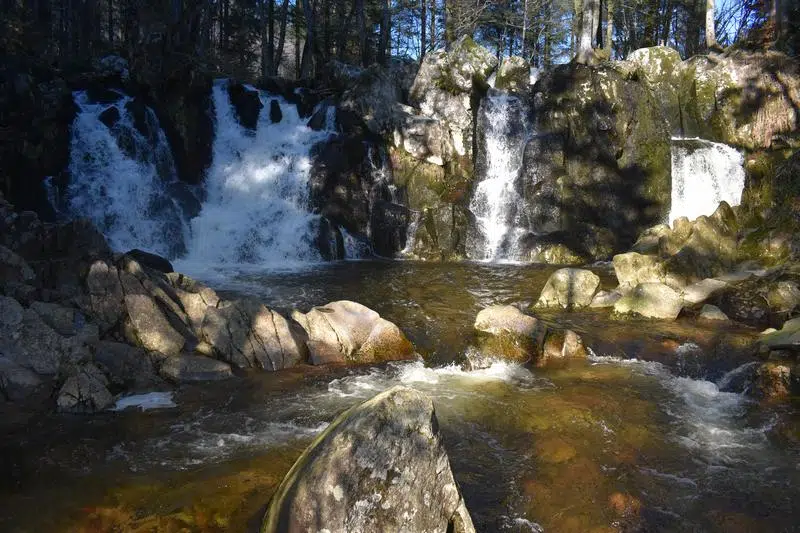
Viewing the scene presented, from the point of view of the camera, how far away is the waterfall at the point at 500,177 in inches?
749

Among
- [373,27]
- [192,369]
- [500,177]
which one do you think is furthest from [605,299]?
[373,27]

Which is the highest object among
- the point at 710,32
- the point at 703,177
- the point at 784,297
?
the point at 710,32

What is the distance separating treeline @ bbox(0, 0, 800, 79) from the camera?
21.6 meters

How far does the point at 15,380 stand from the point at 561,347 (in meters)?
7.26

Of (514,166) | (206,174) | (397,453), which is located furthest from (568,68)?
(397,453)

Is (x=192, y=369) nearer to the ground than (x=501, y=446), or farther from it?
farther from it

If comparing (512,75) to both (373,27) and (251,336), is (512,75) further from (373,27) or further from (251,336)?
(251,336)

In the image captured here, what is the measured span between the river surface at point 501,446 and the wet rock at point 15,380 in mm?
434

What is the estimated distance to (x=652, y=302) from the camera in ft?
35.7

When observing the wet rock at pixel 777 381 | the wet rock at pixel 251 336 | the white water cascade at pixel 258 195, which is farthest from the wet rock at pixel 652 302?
the white water cascade at pixel 258 195

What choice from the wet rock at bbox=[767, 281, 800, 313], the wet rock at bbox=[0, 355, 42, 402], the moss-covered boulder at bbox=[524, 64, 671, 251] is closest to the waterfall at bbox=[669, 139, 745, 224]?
the moss-covered boulder at bbox=[524, 64, 671, 251]

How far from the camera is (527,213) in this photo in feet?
63.8

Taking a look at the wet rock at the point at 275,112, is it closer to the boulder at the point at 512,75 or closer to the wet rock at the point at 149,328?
the boulder at the point at 512,75

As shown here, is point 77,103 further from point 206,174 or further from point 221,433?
point 221,433
